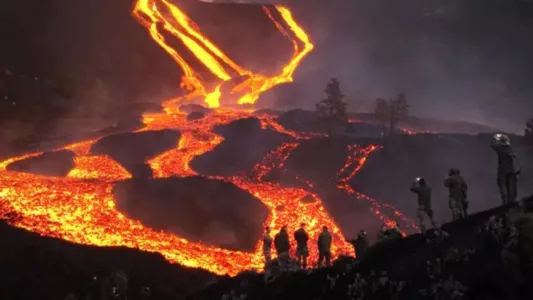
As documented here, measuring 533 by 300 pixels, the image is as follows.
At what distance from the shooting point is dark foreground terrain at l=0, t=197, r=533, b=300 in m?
10.4

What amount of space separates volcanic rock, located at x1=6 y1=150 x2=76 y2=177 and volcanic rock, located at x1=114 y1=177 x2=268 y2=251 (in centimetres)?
1203

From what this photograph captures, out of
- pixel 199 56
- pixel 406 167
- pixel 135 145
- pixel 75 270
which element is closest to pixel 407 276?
pixel 75 270

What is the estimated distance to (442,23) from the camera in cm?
11762

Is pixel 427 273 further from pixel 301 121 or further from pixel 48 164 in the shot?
pixel 301 121

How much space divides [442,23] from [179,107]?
67.4 meters

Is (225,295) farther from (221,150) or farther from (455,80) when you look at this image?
(455,80)

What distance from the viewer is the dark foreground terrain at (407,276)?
1045 centimetres

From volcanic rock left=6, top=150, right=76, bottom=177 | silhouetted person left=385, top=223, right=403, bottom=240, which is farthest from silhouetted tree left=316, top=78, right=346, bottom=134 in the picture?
silhouetted person left=385, top=223, right=403, bottom=240

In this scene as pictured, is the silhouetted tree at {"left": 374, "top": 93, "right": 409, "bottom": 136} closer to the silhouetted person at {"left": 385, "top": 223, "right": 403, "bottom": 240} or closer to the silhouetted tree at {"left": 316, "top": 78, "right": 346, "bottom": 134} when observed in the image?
the silhouetted tree at {"left": 316, "top": 78, "right": 346, "bottom": 134}

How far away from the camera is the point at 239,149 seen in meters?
67.1

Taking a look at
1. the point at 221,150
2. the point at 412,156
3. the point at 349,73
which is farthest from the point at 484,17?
the point at 221,150

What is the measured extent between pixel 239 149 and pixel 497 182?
174 ft

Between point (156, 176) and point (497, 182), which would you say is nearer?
point (497, 182)

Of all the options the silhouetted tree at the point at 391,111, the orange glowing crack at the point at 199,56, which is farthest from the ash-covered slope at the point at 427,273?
the orange glowing crack at the point at 199,56
